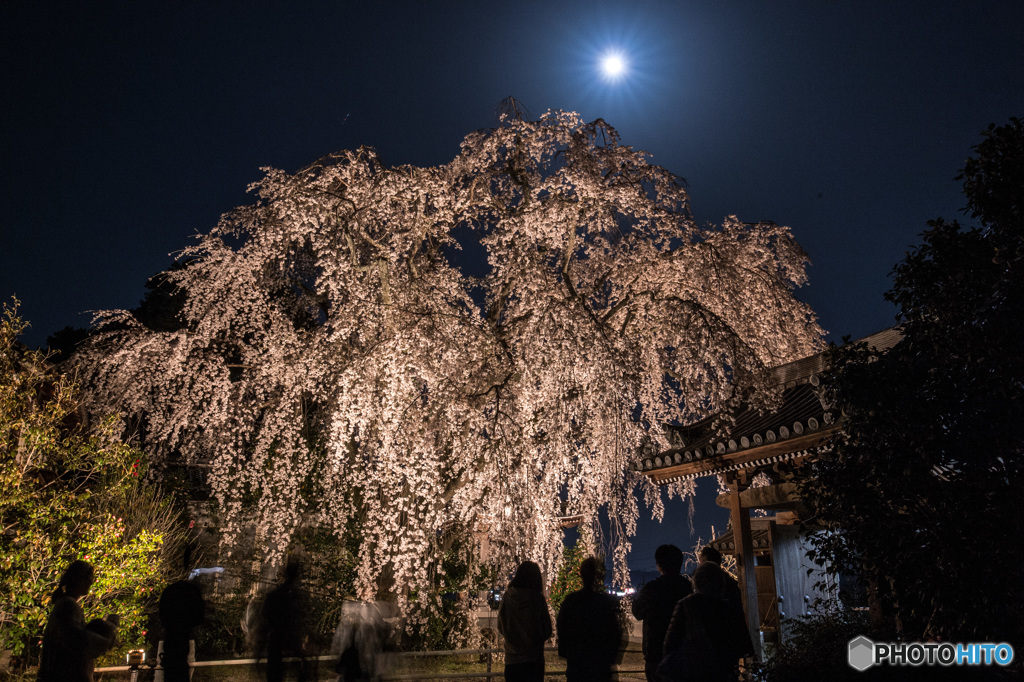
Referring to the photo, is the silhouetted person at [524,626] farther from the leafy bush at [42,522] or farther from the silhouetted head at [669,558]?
the leafy bush at [42,522]

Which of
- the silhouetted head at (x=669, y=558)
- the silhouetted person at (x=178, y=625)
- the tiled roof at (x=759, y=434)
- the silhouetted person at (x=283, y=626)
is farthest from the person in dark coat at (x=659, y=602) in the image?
the tiled roof at (x=759, y=434)

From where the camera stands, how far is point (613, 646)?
153 inches

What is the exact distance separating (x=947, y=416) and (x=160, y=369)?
10064 mm

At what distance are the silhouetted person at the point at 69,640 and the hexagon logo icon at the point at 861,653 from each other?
4.91 meters

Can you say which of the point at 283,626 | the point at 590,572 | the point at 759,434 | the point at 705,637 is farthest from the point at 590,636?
the point at 759,434

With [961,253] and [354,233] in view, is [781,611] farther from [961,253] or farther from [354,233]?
[354,233]

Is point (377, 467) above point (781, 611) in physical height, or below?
above

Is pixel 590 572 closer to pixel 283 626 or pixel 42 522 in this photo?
pixel 283 626

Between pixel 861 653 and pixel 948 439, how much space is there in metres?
1.76

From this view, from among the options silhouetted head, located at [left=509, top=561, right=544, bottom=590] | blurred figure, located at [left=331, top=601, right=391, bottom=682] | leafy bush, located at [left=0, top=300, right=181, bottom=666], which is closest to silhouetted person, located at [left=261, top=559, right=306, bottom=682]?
blurred figure, located at [left=331, top=601, right=391, bottom=682]

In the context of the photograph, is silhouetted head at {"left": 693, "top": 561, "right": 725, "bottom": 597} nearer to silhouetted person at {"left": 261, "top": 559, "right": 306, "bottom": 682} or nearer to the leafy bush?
silhouetted person at {"left": 261, "top": 559, "right": 306, "bottom": 682}

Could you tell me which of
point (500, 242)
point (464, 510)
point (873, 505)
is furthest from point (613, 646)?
point (500, 242)

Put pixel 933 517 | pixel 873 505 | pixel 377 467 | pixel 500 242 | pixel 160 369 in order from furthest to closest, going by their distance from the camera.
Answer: pixel 160 369
pixel 500 242
pixel 377 467
pixel 873 505
pixel 933 517

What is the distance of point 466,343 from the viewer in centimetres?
827
